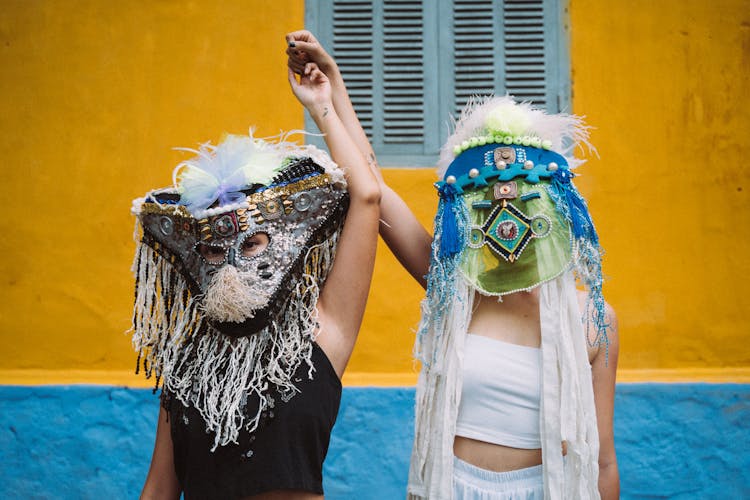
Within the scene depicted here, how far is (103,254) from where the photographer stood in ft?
13.5

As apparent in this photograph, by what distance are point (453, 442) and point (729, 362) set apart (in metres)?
2.36

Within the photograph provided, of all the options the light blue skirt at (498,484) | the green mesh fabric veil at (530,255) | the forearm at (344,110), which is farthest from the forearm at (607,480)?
the forearm at (344,110)

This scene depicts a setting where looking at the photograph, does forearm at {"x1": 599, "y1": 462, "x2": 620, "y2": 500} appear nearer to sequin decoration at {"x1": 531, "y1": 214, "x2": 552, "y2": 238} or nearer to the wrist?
sequin decoration at {"x1": 531, "y1": 214, "x2": 552, "y2": 238}

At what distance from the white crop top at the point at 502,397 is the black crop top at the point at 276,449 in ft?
1.33

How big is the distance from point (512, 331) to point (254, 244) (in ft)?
2.62

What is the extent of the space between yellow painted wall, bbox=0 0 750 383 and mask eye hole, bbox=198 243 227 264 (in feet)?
6.34

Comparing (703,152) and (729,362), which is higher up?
(703,152)

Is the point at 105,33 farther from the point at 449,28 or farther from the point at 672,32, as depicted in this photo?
the point at 672,32

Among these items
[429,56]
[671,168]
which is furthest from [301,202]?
[671,168]

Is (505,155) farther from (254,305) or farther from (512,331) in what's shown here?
(254,305)

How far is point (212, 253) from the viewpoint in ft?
7.29

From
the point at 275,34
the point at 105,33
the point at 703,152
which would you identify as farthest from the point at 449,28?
the point at 105,33

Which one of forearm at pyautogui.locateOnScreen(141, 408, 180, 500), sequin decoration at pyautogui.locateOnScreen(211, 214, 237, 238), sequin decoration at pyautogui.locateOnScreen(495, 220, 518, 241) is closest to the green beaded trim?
sequin decoration at pyautogui.locateOnScreen(495, 220, 518, 241)

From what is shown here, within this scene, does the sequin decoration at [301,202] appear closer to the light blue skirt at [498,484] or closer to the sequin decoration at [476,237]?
the sequin decoration at [476,237]
